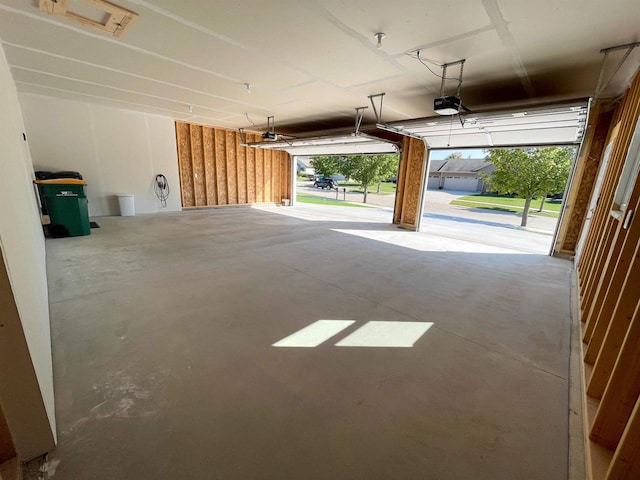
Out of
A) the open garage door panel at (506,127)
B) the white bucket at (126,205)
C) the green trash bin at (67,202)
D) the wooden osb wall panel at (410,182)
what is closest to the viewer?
the open garage door panel at (506,127)

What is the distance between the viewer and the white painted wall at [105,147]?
6.70m

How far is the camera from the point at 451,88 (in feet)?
15.2

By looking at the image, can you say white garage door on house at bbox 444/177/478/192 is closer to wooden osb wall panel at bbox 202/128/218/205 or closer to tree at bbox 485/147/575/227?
tree at bbox 485/147/575/227

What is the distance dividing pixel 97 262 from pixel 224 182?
7.07 metres

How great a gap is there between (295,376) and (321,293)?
150 centimetres

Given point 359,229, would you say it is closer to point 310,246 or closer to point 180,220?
point 310,246

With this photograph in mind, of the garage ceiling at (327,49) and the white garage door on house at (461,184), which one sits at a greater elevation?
the garage ceiling at (327,49)

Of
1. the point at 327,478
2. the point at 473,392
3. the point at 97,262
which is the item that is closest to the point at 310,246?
the point at 97,262

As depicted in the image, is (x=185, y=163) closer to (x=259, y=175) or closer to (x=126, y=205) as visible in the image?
(x=126, y=205)

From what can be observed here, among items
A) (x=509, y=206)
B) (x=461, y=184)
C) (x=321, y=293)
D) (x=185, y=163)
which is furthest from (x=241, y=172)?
(x=461, y=184)

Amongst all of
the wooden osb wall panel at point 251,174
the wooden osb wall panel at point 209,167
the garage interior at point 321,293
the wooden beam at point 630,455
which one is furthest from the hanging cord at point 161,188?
the wooden beam at point 630,455

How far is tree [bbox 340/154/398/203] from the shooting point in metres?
15.7

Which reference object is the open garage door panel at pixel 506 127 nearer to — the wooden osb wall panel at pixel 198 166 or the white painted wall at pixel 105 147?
the wooden osb wall panel at pixel 198 166

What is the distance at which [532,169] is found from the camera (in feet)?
33.8
